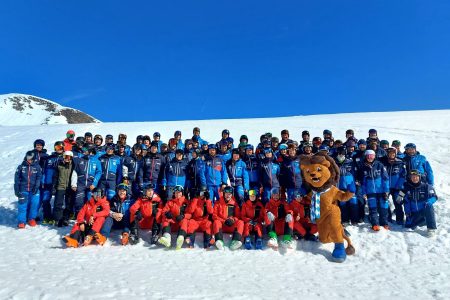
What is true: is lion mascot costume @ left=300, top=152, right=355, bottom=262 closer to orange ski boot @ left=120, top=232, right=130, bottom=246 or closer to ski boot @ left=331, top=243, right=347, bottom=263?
ski boot @ left=331, top=243, right=347, bottom=263

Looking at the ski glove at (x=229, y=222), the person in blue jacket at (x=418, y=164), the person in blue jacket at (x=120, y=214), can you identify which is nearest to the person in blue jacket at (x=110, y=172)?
the person in blue jacket at (x=120, y=214)

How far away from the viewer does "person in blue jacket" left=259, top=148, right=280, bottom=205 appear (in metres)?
9.04

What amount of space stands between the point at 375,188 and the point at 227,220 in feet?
13.0

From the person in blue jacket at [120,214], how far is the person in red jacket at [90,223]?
5.7 inches

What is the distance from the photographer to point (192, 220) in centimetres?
766

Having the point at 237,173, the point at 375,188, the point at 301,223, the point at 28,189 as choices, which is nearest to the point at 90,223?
the point at 28,189

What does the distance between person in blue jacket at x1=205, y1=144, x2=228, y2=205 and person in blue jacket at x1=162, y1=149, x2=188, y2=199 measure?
71 cm

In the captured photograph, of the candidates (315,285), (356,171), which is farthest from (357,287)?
(356,171)

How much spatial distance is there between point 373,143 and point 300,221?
372cm

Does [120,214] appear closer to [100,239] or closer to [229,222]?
[100,239]

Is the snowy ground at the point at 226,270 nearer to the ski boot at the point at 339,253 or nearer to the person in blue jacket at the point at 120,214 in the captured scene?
the ski boot at the point at 339,253

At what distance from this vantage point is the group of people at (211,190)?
7.57 m

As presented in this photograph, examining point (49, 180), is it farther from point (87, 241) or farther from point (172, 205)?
point (172, 205)

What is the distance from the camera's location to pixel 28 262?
20.4 ft
